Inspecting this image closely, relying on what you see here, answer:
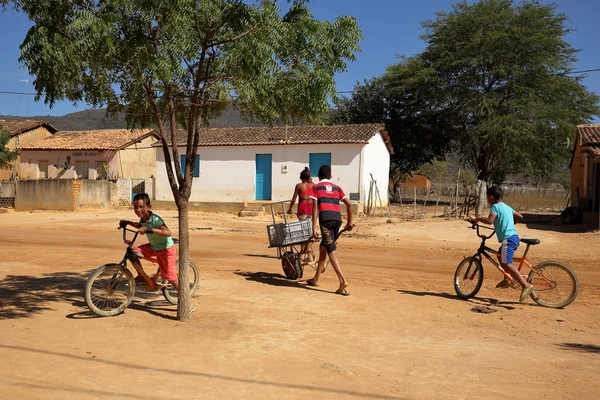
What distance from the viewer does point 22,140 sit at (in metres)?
43.0

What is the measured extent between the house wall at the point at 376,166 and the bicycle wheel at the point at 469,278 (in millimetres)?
19218

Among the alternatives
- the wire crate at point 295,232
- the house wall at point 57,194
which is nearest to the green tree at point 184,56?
the wire crate at point 295,232

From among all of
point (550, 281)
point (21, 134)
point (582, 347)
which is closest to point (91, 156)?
point (21, 134)

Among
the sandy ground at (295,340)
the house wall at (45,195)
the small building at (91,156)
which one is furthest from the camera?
the small building at (91,156)

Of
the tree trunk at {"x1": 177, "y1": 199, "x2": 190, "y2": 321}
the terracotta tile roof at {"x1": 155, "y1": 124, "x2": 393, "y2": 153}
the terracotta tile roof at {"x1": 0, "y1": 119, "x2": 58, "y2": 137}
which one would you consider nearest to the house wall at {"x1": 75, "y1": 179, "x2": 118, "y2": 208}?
the terracotta tile roof at {"x1": 155, "y1": 124, "x2": 393, "y2": 153}

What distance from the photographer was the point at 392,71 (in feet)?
125

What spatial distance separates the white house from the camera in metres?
28.1

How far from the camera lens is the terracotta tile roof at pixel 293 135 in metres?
28.4

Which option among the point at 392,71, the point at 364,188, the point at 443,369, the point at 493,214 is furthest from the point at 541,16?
the point at 443,369

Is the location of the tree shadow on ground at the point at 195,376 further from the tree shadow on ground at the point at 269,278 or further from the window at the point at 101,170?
the window at the point at 101,170

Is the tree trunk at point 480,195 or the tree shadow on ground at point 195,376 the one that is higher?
the tree trunk at point 480,195

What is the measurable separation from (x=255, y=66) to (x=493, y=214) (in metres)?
3.75

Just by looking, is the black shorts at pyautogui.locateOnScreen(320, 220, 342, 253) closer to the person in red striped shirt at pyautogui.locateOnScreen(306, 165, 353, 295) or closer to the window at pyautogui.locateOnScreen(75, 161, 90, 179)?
the person in red striped shirt at pyautogui.locateOnScreen(306, 165, 353, 295)

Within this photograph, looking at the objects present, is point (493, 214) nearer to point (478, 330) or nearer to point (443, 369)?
point (478, 330)
